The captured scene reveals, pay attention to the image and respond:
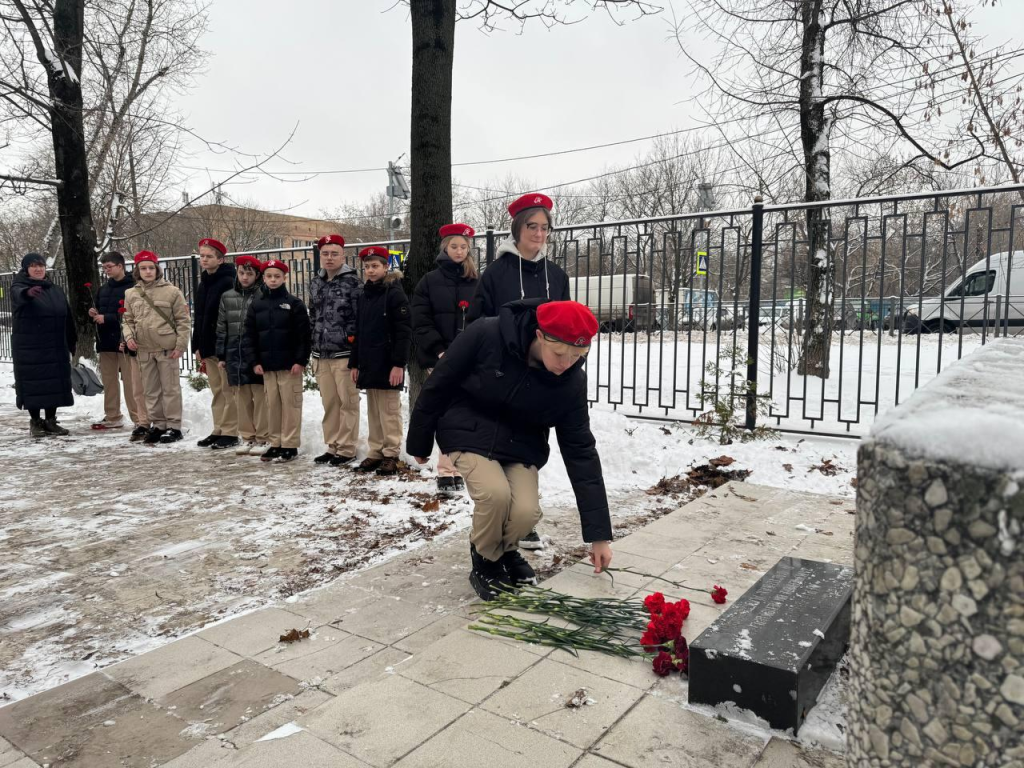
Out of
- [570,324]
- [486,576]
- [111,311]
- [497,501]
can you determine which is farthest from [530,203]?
[111,311]

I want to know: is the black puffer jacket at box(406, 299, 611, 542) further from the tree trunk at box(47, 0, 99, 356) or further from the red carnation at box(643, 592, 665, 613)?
the tree trunk at box(47, 0, 99, 356)

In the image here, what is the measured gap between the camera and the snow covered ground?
3.62 meters

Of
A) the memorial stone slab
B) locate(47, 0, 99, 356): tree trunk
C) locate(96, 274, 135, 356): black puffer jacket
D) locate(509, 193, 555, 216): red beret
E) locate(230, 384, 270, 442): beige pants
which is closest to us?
the memorial stone slab

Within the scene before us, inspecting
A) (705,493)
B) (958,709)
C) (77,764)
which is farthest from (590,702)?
(705,493)

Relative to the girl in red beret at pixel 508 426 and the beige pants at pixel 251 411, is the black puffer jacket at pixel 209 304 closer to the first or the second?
the beige pants at pixel 251 411

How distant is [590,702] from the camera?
2.48 meters

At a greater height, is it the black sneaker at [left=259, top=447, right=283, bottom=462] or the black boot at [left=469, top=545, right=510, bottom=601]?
the black boot at [left=469, top=545, right=510, bottom=601]

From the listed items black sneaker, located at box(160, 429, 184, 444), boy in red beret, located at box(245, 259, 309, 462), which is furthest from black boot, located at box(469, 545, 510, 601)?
black sneaker, located at box(160, 429, 184, 444)

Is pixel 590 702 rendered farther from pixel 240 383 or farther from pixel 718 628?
pixel 240 383

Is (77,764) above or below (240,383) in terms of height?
below

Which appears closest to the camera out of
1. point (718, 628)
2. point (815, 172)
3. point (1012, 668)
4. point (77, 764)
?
point (1012, 668)

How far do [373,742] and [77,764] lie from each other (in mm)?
1033

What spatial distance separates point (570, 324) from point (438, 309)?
2.80m

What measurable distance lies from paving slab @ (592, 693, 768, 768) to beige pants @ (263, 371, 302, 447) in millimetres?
5486
